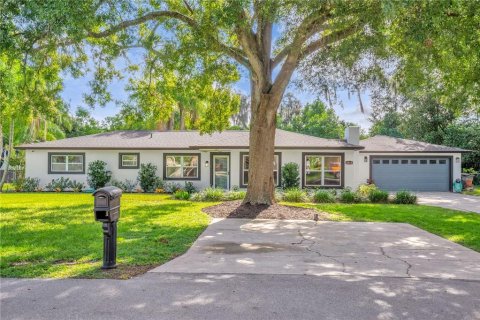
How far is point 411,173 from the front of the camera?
2233cm

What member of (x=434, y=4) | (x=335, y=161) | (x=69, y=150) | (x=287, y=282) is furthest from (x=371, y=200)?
(x=69, y=150)

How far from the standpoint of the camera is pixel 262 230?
9016mm

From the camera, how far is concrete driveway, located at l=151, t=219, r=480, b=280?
546 centimetres

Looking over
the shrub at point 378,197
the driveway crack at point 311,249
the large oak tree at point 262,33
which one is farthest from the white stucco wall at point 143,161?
the driveway crack at point 311,249

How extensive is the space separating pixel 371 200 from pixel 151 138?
41.7ft

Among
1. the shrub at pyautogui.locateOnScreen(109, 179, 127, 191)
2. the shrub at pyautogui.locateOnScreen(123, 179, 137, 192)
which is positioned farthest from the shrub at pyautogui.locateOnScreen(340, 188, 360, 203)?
the shrub at pyautogui.locateOnScreen(109, 179, 127, 191)

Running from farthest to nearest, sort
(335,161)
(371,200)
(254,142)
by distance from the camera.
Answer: (335,161), (371,200), (254,142)

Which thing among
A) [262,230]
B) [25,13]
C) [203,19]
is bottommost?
[262,230]

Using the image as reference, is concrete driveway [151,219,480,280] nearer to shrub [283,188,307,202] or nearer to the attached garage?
shrub [283,188,307,202]

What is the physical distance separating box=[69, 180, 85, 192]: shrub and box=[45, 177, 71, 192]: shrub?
20 cm

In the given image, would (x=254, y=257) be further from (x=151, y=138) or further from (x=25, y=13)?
(x=151, y=138)

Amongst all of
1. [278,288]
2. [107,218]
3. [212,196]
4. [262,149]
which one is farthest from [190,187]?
[278,288]

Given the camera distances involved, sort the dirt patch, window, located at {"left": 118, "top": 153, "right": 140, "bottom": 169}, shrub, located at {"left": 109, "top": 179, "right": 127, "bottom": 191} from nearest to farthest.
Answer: the dirt patch < shrub, located at {"left": 109, "top": 179, "right": 127, "bottom": 191} < window, located at {"left": 118, "top": 153, "right": 140, "bottom": 169}

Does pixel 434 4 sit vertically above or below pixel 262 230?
above
